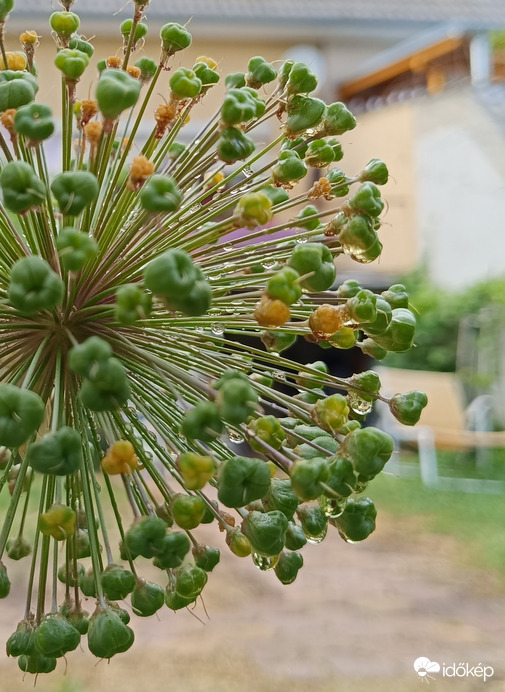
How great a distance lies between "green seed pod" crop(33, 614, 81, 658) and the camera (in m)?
0.36

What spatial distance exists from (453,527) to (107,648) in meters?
2.36

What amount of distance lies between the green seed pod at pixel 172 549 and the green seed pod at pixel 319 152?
10.2 inches

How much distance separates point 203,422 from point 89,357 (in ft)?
0.19

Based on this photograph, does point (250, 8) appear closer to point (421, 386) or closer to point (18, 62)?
point (421, 386)

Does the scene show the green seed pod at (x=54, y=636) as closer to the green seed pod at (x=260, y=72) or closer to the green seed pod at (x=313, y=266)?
the green seed pod at (x=313, y=266)

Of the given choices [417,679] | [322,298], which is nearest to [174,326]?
[322,298]

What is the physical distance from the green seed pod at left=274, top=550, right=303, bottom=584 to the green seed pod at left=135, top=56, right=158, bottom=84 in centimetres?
32

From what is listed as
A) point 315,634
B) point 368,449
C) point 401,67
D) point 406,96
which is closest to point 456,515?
point 315,634

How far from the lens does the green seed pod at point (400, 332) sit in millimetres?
417

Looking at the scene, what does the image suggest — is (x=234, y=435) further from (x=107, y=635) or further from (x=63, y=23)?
(x=63, y=23)

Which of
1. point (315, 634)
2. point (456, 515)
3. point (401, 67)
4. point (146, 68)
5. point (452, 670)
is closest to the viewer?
point (146, 68)

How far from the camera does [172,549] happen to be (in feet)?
1.11

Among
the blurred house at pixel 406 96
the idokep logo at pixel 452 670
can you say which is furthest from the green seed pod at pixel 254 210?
the blurred house at pixel 406 96

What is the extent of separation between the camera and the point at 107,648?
35 cm
